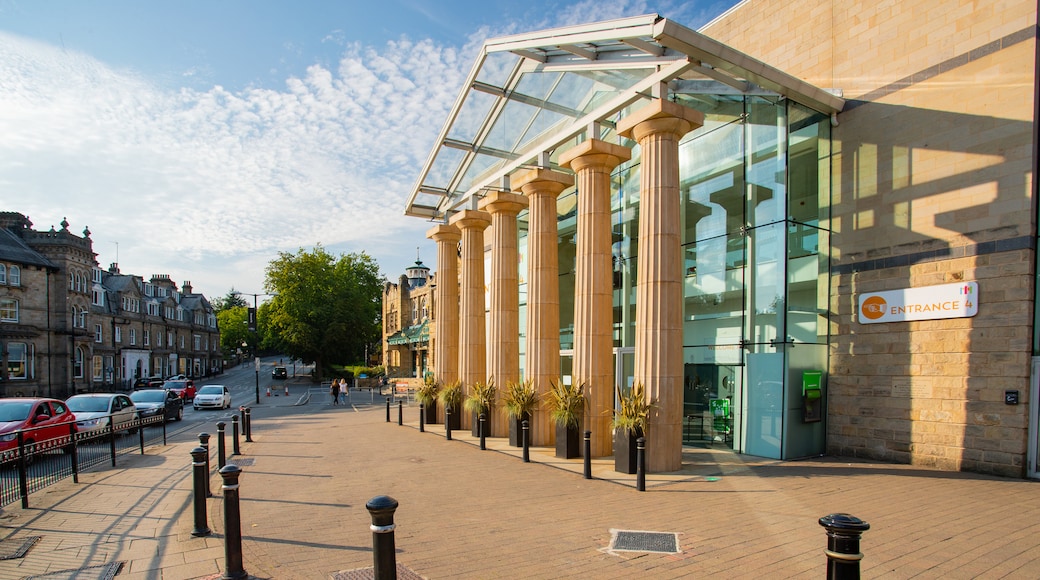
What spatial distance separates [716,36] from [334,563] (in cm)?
1613

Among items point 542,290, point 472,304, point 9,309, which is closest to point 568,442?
point 542,290

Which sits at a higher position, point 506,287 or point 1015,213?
point 1015,213

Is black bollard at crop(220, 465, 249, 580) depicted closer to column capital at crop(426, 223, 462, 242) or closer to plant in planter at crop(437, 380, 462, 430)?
plant in planter at crop(437, 380, 462, 430)

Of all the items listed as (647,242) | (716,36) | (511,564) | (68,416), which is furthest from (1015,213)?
(68,416)

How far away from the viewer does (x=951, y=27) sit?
11.2 metres

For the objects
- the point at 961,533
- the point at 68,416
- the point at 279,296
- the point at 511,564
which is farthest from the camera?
the point at 279,296

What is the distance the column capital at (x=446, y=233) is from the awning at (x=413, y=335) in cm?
2814

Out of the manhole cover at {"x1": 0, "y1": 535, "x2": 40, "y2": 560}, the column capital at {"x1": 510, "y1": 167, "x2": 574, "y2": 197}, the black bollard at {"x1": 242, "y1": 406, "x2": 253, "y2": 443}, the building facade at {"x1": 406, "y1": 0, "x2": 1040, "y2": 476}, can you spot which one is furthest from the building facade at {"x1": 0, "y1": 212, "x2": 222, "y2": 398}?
the column capital at {"x1": 510, "y1": 167, "x2": 574, "y2": 197}

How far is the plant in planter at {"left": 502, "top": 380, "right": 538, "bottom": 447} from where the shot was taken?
44.2 feet

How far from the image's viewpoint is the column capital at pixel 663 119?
10469mm

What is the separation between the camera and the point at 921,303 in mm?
11266

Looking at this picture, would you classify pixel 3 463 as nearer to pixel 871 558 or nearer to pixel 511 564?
pixel 511 564

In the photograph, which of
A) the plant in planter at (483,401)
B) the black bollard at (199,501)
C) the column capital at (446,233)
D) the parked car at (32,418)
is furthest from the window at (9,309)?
the black bollard at (199,501)

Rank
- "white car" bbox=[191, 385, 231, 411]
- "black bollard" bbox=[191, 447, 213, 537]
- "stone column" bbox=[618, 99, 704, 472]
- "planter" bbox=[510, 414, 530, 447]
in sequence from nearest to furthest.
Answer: "black bollard" bbox=[191, 447, 213, 537] < "stone column" bbox=[618, 99, 704, 472] < "planter" bbox=[510, 414, 530, 447] < "white car" bbox=[191, 385, 231, 411]
